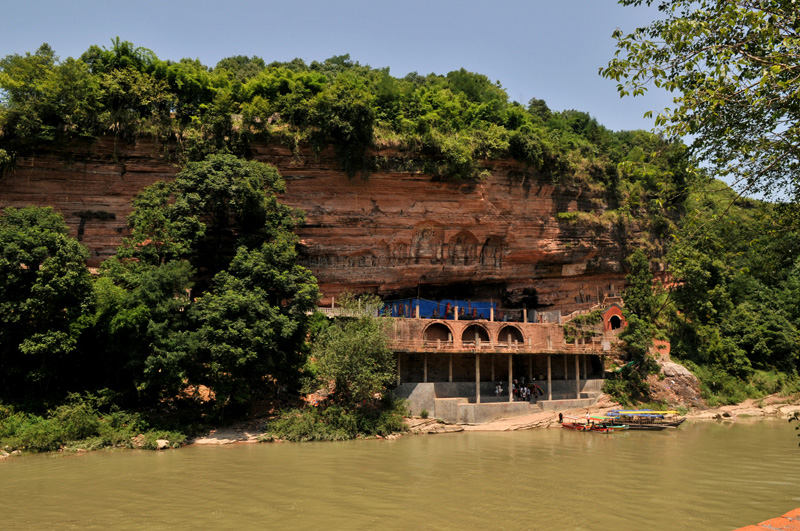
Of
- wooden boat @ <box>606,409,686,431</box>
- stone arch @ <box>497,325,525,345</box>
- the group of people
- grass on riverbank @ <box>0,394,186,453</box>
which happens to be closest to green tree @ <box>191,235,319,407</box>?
grass on riverbank @ <box>0,394,186,453</box>

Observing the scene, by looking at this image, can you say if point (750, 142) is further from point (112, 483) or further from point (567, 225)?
point (567, 225)

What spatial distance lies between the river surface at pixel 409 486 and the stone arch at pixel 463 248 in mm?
12296

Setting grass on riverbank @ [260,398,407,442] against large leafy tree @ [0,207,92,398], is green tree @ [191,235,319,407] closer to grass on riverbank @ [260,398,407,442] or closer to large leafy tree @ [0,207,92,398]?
grass on riverbank @ [260,398,407,442]

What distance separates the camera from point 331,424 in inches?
710

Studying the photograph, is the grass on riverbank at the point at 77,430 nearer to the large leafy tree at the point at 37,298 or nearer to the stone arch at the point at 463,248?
the large leafy tree at the point at 37,298

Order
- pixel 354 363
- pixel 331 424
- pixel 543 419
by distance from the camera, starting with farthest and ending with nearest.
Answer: pixel 543 419
pixel 354 363
pixel 331 424

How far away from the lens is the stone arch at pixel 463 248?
27.3m

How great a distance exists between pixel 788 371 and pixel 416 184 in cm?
2420

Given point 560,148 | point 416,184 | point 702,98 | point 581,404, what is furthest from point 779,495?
point 560,148

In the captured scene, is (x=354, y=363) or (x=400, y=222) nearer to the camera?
(x=354, y=363)

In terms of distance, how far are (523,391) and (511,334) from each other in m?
3.58

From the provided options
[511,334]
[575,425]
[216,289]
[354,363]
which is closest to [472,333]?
[511,334]

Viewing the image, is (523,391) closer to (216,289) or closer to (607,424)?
(607,424)

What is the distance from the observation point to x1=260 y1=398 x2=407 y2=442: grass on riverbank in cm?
Result: 1733
